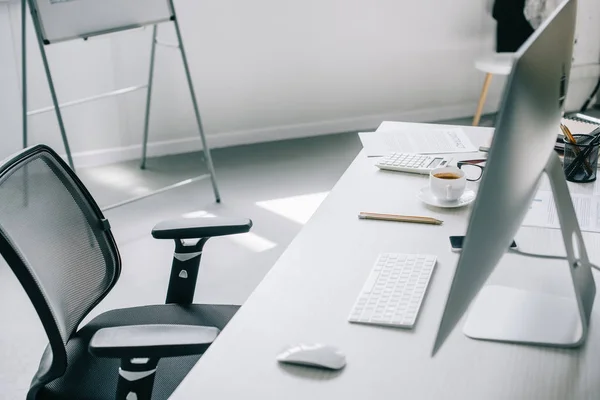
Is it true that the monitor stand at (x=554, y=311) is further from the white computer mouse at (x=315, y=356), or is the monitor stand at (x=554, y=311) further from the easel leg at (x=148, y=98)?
the easel leg at (x=148, y=98)

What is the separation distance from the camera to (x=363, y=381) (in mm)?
1035

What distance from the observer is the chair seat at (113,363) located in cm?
138

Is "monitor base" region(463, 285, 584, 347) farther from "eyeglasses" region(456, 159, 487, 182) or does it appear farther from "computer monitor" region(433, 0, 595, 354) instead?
"eyeglasses" region(456, 159, 487, 182)

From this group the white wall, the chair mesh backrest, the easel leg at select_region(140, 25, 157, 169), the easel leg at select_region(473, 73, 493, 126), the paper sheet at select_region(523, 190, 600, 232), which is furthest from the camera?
the easel leg at select_region(473, 73, 493, 126)

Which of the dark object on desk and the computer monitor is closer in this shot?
the computer monitor

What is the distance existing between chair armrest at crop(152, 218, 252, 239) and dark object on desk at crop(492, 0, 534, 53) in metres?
2.94

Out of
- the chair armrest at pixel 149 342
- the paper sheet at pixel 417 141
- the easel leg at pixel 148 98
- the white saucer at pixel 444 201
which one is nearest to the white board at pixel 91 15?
the easel leg at pixel 148 98

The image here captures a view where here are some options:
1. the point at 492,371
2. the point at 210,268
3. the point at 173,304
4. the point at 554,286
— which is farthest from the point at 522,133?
Answer: the point at 210,268

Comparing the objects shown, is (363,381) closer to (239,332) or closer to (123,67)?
(239,332)

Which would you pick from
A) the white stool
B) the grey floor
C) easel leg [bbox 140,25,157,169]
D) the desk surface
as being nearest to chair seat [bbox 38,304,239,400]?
the desk surface

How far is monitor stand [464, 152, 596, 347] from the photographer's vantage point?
1122mm

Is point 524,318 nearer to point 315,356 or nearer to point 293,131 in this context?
point 315,356

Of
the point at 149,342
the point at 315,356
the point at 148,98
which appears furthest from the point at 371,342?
the point at 148,98

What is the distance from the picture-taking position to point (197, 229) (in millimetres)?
1637
